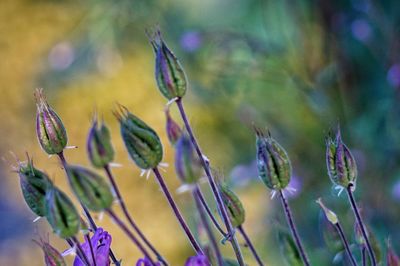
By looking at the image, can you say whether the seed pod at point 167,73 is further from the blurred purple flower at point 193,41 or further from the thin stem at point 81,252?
the blurred purple flower at point 193,41

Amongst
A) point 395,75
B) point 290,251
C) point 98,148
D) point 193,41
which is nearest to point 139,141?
point 98,148

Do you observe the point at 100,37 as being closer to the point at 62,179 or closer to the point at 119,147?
the point at 119,147

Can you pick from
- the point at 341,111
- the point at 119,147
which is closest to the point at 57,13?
the point at 119,147

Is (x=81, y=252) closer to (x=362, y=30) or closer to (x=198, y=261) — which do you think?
(x=198, y=261)

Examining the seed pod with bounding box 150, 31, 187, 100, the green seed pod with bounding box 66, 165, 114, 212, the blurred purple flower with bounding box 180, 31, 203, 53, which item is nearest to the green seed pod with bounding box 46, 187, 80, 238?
the green seed pod with bounding box 66, 165, 114, 212

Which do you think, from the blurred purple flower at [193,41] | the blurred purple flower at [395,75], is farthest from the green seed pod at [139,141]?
the blurred purple flower at [193,41]

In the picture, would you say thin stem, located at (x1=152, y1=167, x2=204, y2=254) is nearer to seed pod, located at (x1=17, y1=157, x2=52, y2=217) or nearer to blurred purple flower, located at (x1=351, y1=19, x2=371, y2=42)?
seed pod, located at (x1=17, y1=157, x2=52, y2=217)
